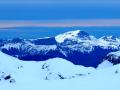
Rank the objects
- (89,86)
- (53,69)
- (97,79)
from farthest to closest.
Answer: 1. (53,69)
2. (97,79)
3. (89,86)

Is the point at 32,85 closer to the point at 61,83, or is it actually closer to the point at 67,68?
the point at 61,83

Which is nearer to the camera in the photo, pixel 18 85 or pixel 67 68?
pixel 18 85

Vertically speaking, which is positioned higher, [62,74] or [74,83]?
[74,83]

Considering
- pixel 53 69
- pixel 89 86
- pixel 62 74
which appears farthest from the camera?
pixel 53 69

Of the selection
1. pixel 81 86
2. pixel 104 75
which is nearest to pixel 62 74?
pixel 104 75

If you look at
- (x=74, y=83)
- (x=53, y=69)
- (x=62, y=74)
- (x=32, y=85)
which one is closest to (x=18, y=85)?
(x=32, y=85)

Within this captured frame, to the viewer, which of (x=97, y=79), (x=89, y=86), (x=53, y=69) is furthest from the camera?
(x=53, y=69)

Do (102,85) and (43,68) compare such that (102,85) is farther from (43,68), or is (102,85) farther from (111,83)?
(43,68)

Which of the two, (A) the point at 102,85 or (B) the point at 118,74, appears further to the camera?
(B) the point at 118,74

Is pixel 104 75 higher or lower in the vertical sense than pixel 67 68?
higher
